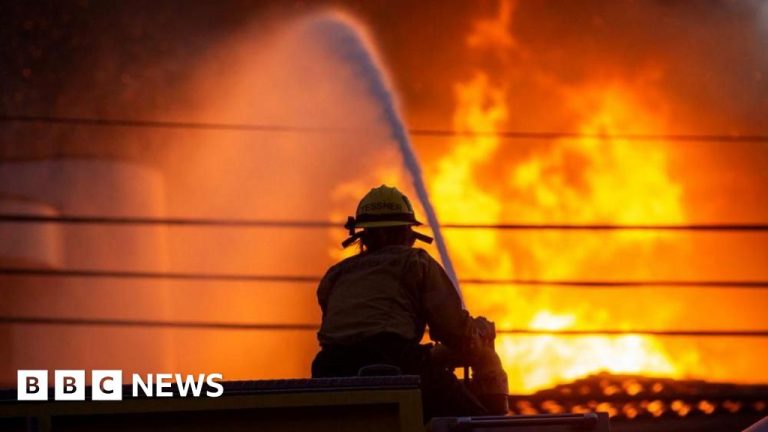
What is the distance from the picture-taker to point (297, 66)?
20.5 metres

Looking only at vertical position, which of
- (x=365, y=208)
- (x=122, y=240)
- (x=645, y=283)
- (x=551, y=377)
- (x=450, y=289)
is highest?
(x=122, y=240)

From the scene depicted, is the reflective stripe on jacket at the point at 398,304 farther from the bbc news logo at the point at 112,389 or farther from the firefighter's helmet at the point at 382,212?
the bbc news logo at the point at 112,389

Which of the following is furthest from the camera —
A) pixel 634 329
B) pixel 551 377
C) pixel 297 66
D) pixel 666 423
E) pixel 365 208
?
pixel 297 66

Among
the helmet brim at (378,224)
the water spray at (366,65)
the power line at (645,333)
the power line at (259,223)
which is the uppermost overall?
the water spray at (366,65)

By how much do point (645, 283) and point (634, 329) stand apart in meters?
0.65

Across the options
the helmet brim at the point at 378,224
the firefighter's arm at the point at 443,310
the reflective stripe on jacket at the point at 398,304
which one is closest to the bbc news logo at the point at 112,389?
the reflective stripe on jacket at the point at 398,304

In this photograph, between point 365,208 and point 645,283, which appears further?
Result: point 645,283

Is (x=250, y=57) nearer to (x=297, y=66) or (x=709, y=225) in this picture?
(x=297, y=66)

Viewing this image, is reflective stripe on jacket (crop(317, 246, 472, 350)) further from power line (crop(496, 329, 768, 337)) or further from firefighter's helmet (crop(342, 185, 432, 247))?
power line (crop(496, 329, 768, 337))

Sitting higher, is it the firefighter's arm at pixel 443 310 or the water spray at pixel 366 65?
the water spray at pixel 366 65

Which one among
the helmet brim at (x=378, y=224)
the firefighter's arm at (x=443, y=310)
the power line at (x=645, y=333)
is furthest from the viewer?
the power line at (x=645, y=333)

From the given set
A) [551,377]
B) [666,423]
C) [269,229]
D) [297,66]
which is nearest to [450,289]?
[666,423]

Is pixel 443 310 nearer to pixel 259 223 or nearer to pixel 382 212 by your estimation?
pixel 382 212

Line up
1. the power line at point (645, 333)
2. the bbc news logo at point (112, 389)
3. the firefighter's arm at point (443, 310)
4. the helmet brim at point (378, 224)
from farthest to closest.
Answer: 1. the power line at point (645, 333)
2. the helmet brim at point (378, 224)
3. the firefighter's arm at point (443, 310)
4. the bbc news logo at point (112, 389)
